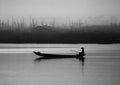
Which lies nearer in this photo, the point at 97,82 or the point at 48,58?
the point at 97,82

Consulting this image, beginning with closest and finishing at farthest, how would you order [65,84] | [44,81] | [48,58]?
1. [65,84]
2. [44,81]
3. [48,58]

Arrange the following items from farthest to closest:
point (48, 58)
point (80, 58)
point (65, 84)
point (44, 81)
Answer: point (48, 58)
point (80, 58)
point (44, 81)
point (65, 84)

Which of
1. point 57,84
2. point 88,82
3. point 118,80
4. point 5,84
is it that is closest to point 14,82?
point 5,84

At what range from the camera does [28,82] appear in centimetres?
2802

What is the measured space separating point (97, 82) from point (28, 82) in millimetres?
6432

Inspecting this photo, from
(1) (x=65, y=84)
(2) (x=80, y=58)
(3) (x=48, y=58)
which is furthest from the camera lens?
(3) (x=48, y=58)

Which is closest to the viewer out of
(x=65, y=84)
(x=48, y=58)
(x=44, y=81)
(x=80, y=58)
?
(x=65, y=84)

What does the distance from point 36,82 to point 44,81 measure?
3.08ft

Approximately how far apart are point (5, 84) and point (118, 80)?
10994 millimetres

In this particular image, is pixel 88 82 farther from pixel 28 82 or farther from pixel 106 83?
pixel 28 82

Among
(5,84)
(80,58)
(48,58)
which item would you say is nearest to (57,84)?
(5,84)

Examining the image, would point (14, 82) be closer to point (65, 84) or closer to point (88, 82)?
point (65, 84)

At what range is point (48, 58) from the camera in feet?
215

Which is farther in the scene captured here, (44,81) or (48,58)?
(48,58)
